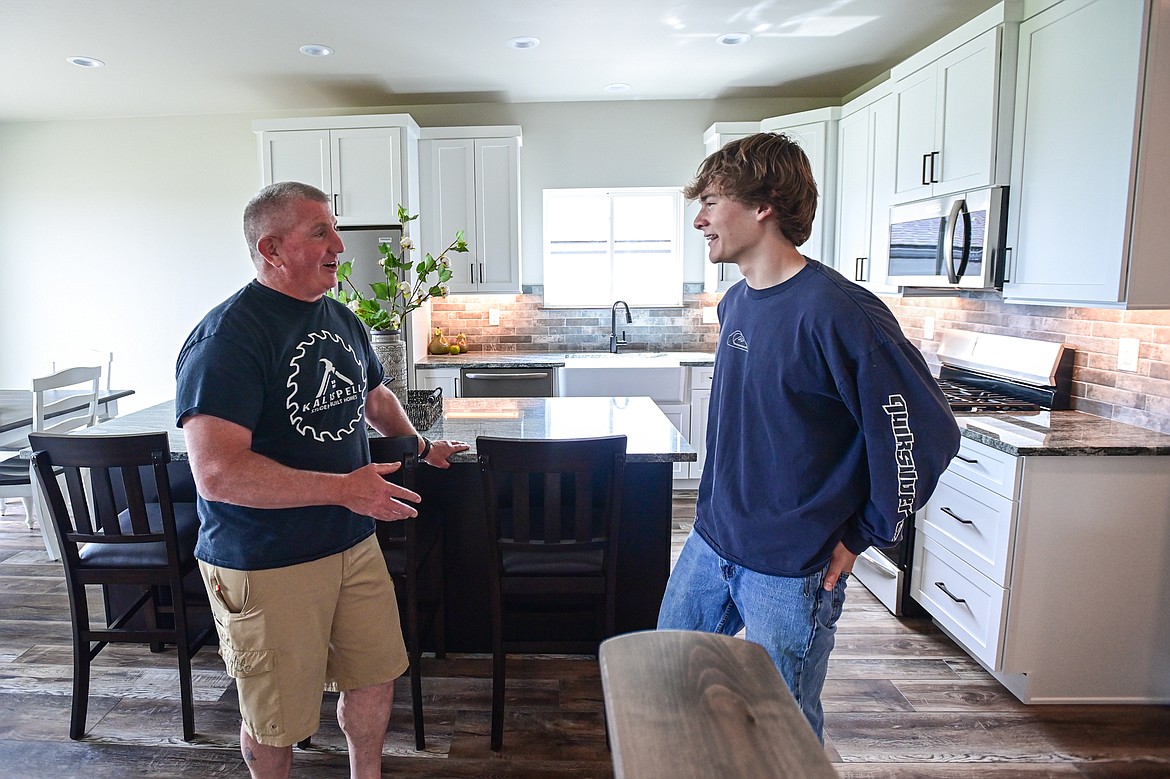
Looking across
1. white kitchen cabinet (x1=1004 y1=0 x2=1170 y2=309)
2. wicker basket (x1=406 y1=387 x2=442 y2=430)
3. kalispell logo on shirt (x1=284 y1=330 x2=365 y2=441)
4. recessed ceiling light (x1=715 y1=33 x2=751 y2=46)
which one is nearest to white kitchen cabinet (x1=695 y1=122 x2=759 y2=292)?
recessed ceiling light (x1=715 y1=33 x2=751 y2=46)

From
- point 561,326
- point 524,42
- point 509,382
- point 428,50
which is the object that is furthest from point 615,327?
point 428,50

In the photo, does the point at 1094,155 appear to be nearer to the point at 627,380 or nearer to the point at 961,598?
the point at 961,598

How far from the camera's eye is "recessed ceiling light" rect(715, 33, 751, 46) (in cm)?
361

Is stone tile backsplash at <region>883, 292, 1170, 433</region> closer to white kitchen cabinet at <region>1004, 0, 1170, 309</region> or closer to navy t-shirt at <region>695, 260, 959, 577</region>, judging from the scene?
white kitchen cabinet at <region>1004, 0, 1170, 309</region>

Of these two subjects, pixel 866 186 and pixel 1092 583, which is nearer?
pixel 1092 583

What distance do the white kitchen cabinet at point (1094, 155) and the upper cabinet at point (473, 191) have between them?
297 cm

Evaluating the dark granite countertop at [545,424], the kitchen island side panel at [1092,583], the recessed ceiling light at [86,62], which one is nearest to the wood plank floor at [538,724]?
the kitchen island side panel at [1092,583]

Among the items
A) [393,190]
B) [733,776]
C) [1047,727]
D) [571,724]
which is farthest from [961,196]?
[393,190]

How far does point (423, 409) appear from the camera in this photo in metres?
2.69

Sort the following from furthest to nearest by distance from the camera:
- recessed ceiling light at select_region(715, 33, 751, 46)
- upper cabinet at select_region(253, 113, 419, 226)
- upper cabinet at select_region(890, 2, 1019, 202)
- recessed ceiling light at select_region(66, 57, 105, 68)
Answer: upper cabinet at select_region(253, 113, 419, 226), recessed ceiling light at select_region(66, 57, 105, 68), recessed ceiling light at select_region(715, 33, 751, 46), upper cabinet at select_region(890, 2, 1019, 202)

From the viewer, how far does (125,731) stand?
7.23ft

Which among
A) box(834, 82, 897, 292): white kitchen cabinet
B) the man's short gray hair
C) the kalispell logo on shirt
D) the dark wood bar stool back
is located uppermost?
box(834, 82, 897, 292): white kitchen cabinet

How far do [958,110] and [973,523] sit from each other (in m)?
1.68

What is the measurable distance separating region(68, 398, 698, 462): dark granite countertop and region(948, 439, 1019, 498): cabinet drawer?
3.11 feet
